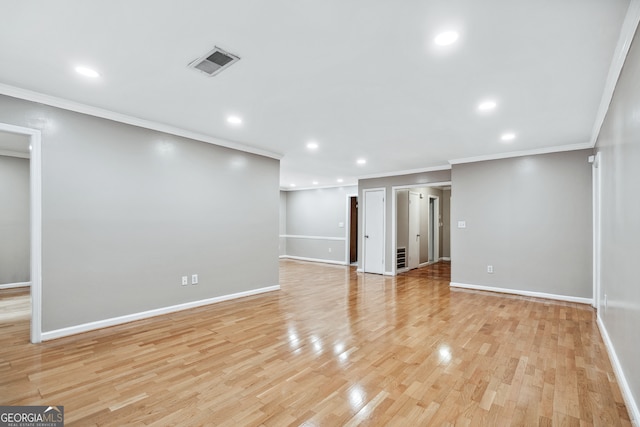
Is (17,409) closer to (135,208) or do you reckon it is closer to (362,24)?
(135,208)

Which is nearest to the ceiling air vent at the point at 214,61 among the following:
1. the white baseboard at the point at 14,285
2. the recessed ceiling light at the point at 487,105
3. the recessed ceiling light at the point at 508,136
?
the recessed ceiling light at the point at 487,105

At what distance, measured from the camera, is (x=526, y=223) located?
5.22 metres

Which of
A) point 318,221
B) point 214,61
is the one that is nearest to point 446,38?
point 214,61

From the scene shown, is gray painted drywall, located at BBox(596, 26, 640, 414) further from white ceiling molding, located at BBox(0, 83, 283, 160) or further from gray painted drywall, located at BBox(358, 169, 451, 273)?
white ceiling molding, located at BBox(0, 83, 283, 160)

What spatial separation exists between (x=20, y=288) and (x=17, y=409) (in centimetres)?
532

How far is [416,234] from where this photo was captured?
843cm

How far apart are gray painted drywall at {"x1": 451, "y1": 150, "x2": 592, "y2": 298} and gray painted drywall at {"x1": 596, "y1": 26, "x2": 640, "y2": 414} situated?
1916 millimetres

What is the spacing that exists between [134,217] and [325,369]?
118 inches

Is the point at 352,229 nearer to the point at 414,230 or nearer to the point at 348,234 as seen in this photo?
the point at 348,234

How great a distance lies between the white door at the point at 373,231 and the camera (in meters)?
7.65

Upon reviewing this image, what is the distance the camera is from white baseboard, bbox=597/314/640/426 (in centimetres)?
190

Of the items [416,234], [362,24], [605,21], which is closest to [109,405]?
[362,24]

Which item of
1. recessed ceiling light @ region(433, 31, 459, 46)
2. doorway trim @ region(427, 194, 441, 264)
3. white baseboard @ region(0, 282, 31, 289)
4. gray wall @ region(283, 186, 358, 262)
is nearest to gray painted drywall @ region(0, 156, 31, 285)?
white baseboard @ region(0, 282, 31, 289)

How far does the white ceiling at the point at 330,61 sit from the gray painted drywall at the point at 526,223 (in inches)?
45.0
